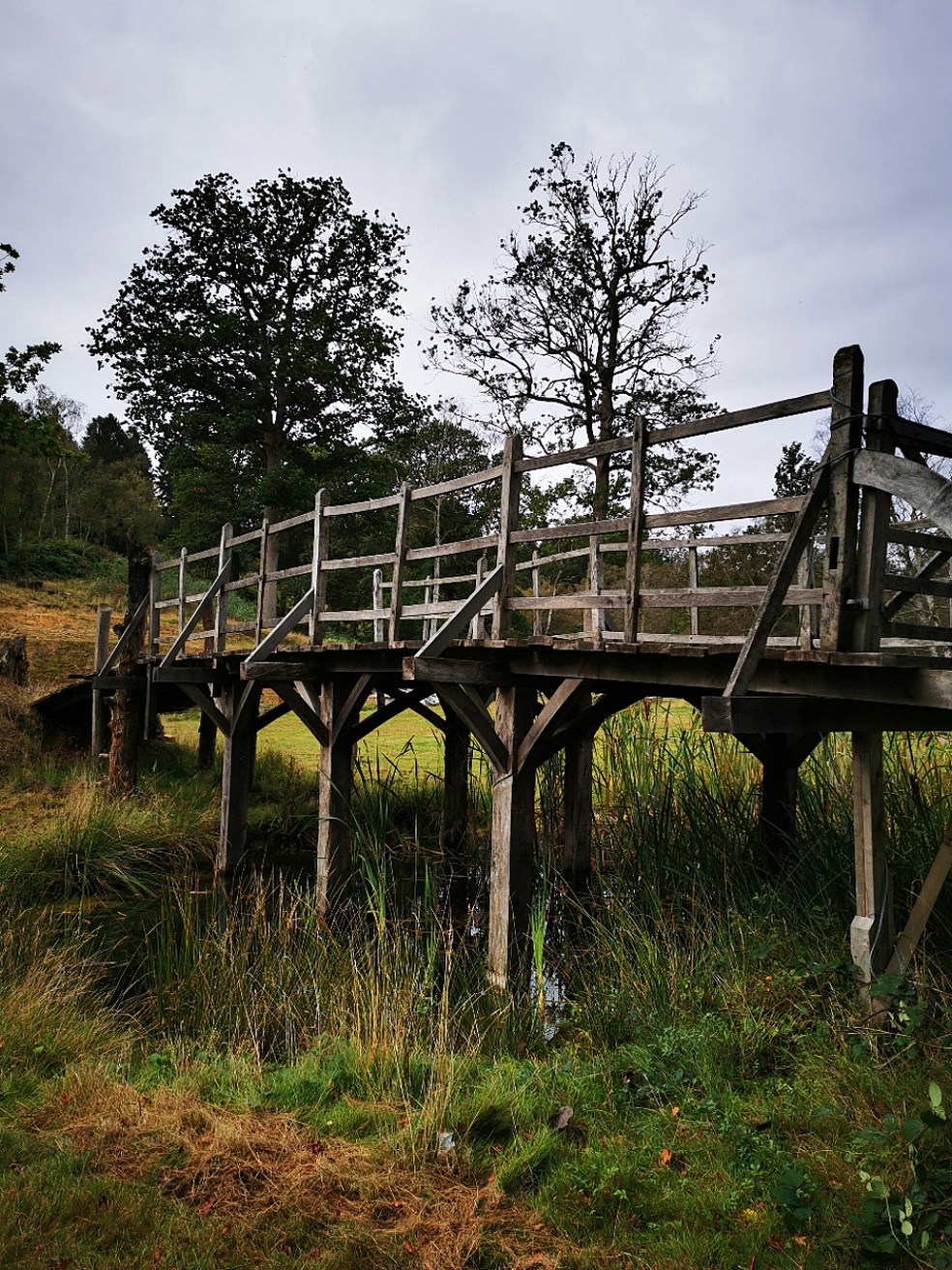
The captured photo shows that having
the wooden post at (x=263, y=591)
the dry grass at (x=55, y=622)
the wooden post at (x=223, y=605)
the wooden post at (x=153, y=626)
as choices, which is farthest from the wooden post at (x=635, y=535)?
the dry grass at (x=55, y=622)

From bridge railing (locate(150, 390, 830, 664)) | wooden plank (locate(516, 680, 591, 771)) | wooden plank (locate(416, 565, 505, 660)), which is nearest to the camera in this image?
bridge railing (locate(150, 390, 830, 664))

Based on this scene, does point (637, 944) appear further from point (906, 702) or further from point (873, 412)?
point (873, 412)

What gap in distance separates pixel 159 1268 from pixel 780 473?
3826 cm

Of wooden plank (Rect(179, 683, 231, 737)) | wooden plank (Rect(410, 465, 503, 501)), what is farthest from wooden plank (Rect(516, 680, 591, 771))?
wooden plank (Rect(179, 683, 231, 737))

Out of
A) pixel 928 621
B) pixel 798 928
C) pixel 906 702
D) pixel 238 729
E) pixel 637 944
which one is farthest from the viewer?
pixel 928 621

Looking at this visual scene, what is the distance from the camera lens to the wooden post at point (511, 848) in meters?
7.36

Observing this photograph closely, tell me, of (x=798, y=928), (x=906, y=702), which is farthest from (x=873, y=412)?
(x=798, y=928)

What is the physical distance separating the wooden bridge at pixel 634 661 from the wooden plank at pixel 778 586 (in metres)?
0.01

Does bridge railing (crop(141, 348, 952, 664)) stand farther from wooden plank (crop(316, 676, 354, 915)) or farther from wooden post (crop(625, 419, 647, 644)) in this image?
wooden plank (crop(316, 676, 354, 915))

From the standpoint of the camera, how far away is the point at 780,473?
124 feet

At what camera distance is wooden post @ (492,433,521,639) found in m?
7.38

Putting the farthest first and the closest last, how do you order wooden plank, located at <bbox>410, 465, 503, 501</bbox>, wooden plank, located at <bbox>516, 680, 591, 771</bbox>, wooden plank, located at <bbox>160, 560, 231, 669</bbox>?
wooden plank, located at <bbox>160, 560, 231, 669</bbox> → wooden plank, located at <bbox>410, 465, 503, 501</bbox> → wooden plank, located at <bbox>516, 680, 591, 771</bbox>

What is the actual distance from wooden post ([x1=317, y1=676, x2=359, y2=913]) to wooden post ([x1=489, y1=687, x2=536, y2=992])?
3.17 metres

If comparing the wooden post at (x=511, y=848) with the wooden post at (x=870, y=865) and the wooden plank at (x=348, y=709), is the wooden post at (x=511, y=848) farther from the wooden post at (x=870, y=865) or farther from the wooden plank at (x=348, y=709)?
the wooden post at (x=870, y=865)
